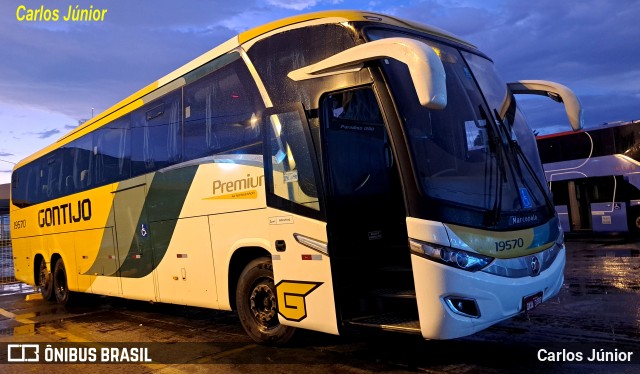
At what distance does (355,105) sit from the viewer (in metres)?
5.49

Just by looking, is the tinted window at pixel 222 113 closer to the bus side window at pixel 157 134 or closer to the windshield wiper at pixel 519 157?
the bus side window at pixel 157 134

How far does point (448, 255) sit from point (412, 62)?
161 cm

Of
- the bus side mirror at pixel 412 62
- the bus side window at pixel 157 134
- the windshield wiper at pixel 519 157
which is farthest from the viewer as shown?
the bus side window at pixel 157 134

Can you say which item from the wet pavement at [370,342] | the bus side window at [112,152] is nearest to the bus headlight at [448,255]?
the wet pavement at [370,342]

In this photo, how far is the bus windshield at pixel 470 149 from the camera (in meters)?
4.61

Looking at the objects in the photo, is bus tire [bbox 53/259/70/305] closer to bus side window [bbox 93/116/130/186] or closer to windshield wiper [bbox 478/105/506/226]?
bus side window [bbox 93/116/130/186]

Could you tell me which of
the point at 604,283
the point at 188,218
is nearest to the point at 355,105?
the point at 188,218

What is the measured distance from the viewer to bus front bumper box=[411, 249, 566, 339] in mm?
4289

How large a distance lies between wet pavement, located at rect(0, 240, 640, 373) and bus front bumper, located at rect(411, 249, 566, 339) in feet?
2.21

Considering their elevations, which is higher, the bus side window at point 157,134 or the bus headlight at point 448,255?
the bus side window at point 157,134

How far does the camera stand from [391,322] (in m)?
4.72

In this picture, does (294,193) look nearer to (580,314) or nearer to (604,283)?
(580,314)

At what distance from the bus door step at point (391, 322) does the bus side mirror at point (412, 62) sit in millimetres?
1913

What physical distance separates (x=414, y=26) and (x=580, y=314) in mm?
4412
